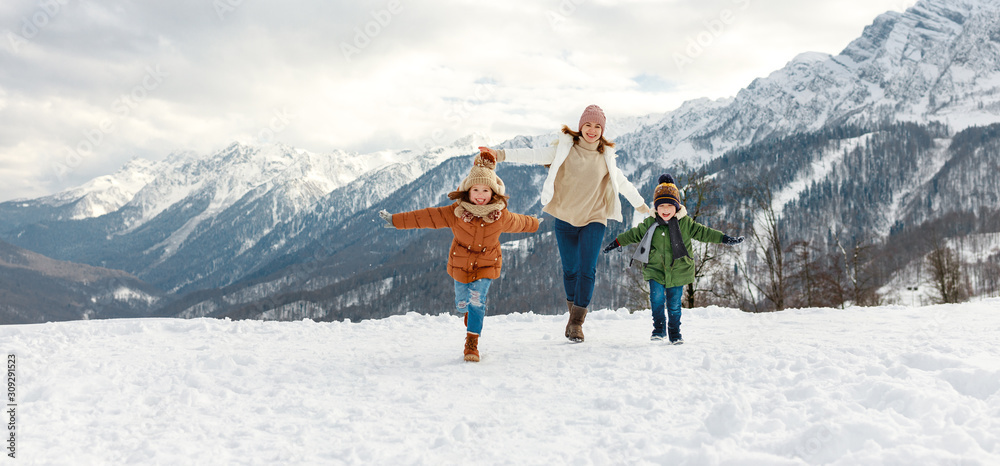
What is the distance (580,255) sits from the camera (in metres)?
→ 6.05

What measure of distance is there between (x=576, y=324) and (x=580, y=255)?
0.89m

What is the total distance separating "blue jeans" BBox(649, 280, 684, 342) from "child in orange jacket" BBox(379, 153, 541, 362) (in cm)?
204

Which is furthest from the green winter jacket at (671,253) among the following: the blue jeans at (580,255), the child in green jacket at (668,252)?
the blue jeans at (580,255)

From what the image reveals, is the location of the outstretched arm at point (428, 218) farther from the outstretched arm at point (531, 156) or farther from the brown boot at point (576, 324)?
the brown boot at point (576, 324)

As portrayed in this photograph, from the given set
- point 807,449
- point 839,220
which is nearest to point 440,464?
point 807,449

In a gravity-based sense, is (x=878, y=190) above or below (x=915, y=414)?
above

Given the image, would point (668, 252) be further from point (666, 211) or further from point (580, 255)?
point (580, 255)

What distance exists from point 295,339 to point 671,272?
500cm

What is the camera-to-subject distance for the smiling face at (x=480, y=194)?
5285 millimetres

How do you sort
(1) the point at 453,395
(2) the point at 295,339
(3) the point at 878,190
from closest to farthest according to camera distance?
1. (1) the point at 453,395
2. (2) the point at 295,339
3. (3) the point at 878,190

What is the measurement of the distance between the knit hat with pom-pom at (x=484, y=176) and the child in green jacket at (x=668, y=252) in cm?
191

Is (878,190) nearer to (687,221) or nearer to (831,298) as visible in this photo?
(831,298)

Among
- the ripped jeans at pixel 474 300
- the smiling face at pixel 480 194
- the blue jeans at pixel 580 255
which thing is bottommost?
the ripped jeans at pixel 474 300

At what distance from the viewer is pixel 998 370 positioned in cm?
320
